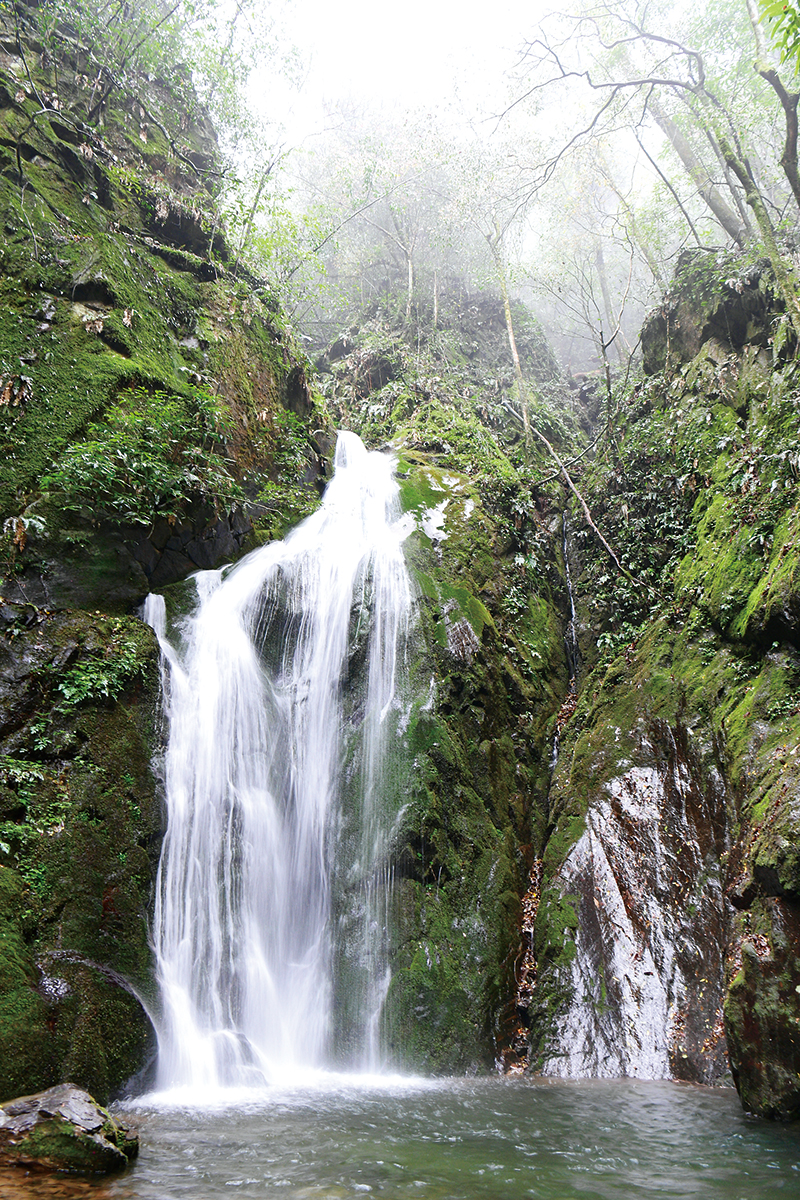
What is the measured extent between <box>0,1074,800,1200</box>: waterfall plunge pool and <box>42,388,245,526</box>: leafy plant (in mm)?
5702

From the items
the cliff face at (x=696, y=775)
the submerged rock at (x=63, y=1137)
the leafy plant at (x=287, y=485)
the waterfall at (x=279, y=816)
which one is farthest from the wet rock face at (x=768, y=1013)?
the leafy plant at (x=287, y=485)

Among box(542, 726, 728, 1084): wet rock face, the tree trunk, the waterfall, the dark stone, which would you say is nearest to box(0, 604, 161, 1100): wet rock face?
the waterfall

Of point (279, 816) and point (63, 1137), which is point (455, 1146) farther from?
point (279, 816)

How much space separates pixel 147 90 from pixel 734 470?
1450 cm

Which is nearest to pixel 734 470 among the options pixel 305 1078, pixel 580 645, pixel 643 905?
pixel 580 645

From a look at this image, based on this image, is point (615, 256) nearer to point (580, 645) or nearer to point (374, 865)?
point (580, 645)

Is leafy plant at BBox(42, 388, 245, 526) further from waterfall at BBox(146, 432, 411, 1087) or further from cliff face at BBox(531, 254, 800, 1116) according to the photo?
cliff face at BBox(531, 254, 800, 1116)

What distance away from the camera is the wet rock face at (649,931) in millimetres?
5562

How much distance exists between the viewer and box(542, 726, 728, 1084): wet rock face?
556 centimetres

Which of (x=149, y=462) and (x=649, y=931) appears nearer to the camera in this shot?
(x=649, y=931)

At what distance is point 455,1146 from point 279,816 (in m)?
3.97

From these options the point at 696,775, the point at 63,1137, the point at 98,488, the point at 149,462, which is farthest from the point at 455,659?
the point at 63,1137

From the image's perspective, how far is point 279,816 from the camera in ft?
23.5

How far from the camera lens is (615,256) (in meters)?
34.2
